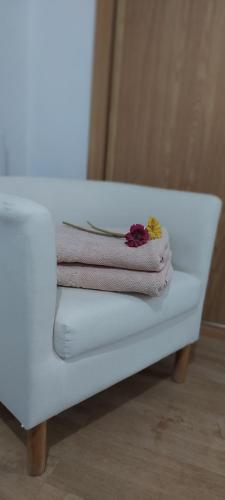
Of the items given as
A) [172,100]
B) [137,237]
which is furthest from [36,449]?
[172,100]

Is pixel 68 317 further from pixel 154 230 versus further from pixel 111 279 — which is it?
pixel 154 230

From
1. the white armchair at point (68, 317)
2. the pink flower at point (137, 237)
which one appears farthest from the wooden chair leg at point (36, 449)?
the pink flower at point (137, 237)

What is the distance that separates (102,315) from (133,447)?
38cm

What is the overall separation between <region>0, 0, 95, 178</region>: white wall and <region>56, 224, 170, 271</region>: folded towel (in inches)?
29.4

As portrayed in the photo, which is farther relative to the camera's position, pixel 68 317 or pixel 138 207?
pixel 138 207

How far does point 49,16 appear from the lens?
4.71 ft

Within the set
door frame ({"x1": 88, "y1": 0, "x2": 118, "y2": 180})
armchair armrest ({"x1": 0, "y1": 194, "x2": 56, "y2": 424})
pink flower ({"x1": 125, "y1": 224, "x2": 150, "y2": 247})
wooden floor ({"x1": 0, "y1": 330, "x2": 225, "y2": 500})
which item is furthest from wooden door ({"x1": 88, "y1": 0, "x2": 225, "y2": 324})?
armchair armrest ({"x1": 0, "y1": 194, "x2": 56, "y2": 424})

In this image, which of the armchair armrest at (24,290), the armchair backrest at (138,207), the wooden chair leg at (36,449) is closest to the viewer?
the armchair armrest at (24,290)

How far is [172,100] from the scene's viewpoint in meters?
1.44

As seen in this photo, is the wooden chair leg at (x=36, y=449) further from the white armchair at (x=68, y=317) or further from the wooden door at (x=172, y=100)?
the wooden door at (x=172, y=100)

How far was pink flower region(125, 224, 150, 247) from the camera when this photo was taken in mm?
900

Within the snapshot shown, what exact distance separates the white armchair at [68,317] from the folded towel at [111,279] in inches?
0.8

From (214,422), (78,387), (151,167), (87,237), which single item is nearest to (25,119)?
(151,167)

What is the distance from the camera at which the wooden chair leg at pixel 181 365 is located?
3.87 ft
